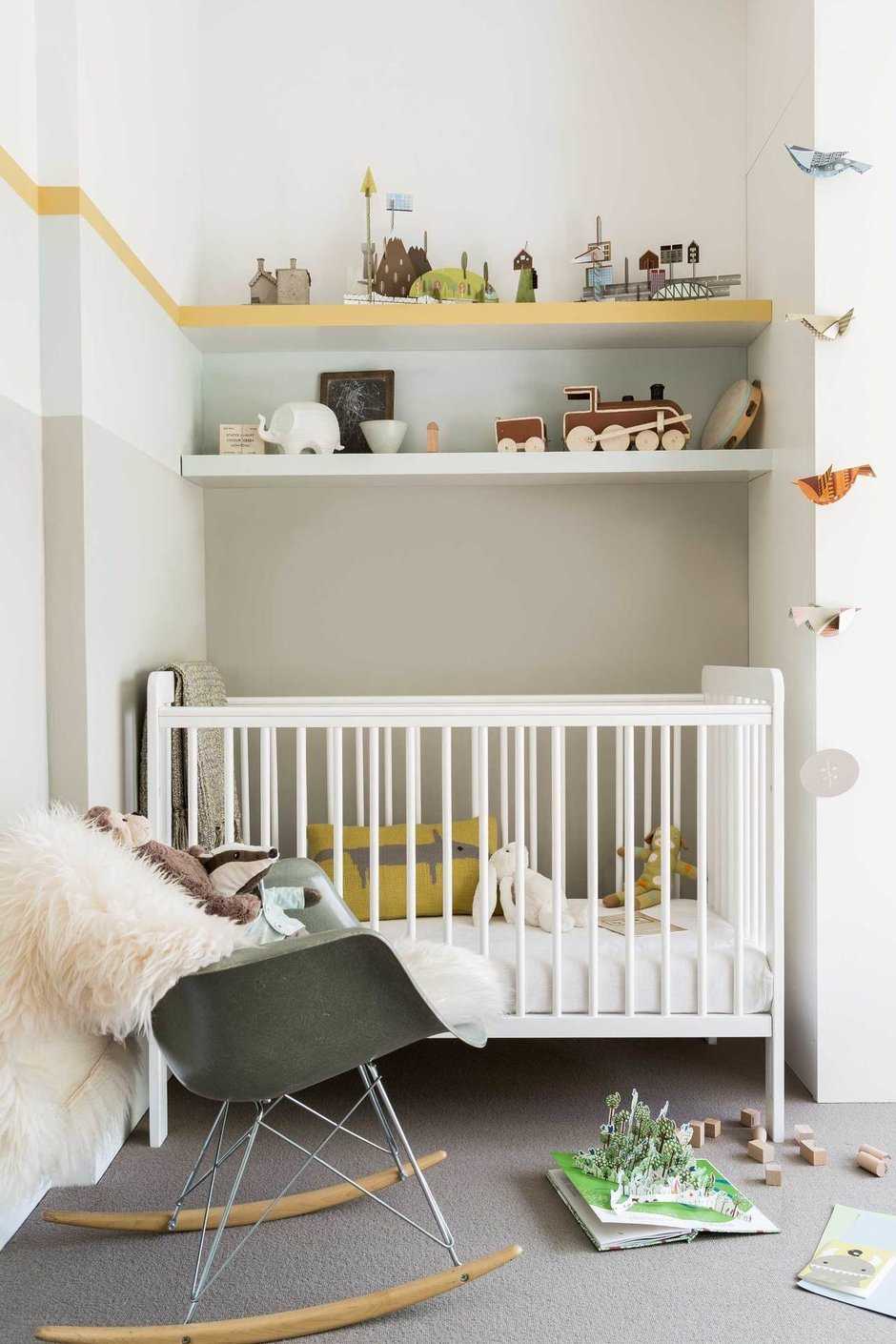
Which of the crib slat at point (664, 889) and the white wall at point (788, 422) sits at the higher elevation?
the white wall at point (788, 422)

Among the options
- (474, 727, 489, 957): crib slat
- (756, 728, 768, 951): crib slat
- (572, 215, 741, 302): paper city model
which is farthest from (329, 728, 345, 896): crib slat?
(572, 215, 741, 302): paper city model

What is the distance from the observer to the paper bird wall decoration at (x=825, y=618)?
2.53 metres

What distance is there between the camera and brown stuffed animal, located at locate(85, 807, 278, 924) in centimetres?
176

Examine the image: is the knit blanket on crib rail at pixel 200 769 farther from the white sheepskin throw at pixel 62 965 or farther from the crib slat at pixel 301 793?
the white sheepskin throw at pixel 62 965

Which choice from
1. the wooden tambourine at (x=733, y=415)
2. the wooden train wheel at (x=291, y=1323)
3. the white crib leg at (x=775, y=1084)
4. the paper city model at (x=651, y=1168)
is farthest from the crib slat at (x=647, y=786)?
the wooden train wheel at (x=291, y=1323)

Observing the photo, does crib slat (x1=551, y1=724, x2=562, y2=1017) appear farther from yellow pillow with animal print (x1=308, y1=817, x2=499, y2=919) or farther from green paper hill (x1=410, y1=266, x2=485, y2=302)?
green paper hill (x1=410, y1=266, x2=485, y2=302)

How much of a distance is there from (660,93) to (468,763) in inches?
79.4

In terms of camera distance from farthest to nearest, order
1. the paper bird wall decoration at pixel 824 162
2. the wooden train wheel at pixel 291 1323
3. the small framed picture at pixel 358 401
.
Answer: the small framed picture at pixel 358 401 → the paper bird wall decoration at pixel 824 162 → the wooden train wheel at pixel 291 1323

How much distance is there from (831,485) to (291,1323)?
77.2 inches

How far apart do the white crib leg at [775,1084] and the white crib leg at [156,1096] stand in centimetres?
127

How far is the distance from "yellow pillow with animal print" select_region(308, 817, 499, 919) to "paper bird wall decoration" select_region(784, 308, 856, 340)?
143cm

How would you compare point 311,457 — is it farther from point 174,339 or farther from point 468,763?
point 468,763

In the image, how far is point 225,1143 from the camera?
237cm

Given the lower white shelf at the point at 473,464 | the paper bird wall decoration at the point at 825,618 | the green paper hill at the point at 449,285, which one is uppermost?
the green paper hill at the point at 449,285
